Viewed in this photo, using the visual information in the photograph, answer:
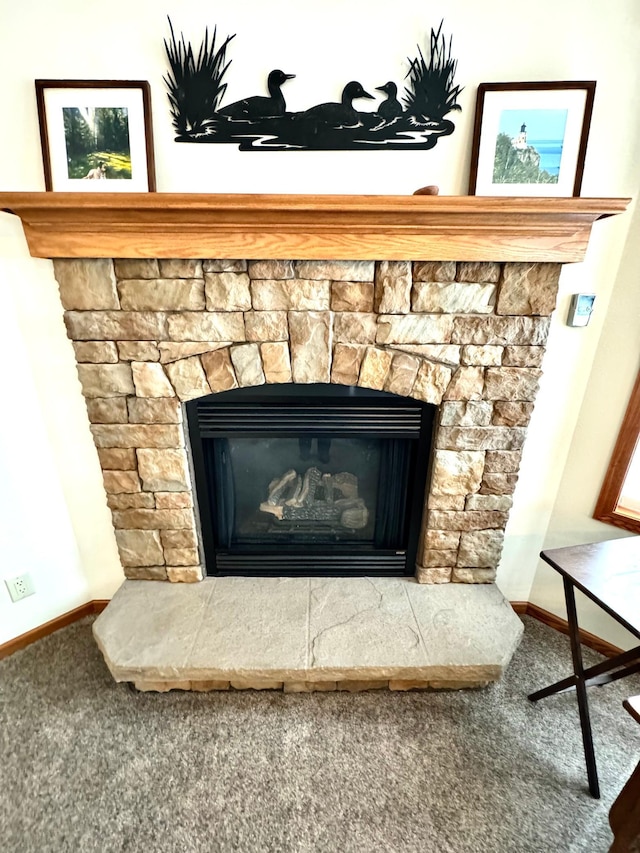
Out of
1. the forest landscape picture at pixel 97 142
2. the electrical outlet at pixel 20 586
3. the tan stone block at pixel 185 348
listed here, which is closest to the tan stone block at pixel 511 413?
the tan stone block at pixel 185 348

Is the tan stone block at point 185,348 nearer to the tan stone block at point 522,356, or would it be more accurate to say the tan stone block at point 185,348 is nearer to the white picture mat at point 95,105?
the white picture mat at point 95,105

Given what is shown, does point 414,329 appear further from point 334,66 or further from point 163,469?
point 163,469

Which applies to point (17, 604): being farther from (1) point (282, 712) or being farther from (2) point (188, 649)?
(1) point (282, 712)

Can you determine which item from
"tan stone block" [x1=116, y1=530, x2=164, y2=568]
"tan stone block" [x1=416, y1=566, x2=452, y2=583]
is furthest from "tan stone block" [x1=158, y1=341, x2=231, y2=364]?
"tan stone block" [x1=416, y1=566, x2=452, y2=583]

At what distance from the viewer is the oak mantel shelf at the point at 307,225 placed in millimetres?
1154

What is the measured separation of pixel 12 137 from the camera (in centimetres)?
127

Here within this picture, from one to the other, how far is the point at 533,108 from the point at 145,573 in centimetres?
215

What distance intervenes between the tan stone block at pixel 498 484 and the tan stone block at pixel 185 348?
3.61 ft

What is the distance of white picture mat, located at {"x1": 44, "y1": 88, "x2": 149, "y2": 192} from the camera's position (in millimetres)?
1245

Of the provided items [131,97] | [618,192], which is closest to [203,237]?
[131,97]

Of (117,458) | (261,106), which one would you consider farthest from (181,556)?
(261,106)

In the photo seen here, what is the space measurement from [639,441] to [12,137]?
2.34 m

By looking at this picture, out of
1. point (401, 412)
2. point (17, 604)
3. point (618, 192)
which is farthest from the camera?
point (17, 604)

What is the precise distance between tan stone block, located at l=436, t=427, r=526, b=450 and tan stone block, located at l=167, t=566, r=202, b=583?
112 centimetres
